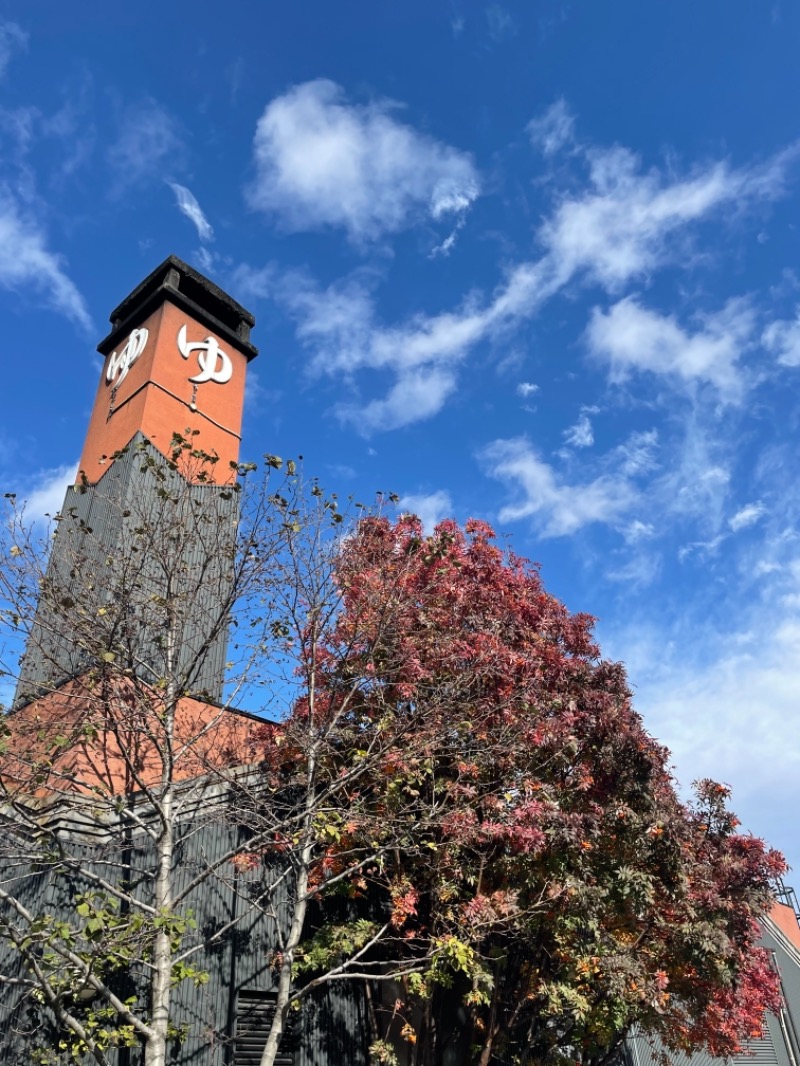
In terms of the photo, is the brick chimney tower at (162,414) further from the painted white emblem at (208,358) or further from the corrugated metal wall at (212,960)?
the corrugated metal wall at (212,960)

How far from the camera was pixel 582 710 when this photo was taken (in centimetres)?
1281

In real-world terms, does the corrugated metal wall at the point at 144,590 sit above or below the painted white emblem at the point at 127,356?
below

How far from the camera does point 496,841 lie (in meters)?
11.8

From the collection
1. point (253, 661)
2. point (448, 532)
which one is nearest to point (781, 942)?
point (448, 532)


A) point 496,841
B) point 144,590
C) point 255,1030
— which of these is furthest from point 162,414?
point 255,1030

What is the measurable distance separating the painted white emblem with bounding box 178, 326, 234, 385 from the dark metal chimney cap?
31.6 inches

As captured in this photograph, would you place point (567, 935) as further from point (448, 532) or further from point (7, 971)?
point (7, 971)

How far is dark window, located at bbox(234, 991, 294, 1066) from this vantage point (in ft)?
38.7

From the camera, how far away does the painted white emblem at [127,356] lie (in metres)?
21.4

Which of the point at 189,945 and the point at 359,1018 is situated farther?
the point at 359,1018

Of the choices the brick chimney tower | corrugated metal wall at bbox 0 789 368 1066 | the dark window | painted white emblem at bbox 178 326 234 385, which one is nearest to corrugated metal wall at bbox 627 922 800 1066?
corrugated metal wall at bbox 0 789 368 1066

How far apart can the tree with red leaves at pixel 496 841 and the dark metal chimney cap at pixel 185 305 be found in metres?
12.2

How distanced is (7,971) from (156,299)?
1682 cm

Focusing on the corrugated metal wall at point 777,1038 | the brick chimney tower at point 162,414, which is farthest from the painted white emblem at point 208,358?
the corrugated metal wall at point 777,1038
